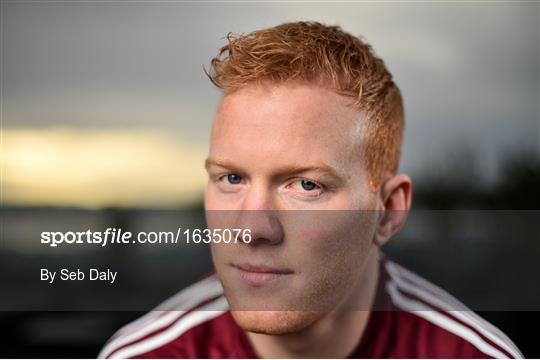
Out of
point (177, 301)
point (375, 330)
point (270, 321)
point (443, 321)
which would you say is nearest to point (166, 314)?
point (177, 301)

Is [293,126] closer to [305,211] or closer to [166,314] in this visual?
[305,211]

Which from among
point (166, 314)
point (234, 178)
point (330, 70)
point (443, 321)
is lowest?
point (443, 321)

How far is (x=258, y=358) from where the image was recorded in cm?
172

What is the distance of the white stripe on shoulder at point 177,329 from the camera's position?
1.71 metres

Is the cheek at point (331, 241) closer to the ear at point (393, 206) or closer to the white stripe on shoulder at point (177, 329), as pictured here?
the ear at point (393, 206)

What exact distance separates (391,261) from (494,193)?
0.96 ft

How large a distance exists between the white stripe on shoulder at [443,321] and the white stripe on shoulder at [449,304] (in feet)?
0.05

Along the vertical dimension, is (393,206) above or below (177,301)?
above

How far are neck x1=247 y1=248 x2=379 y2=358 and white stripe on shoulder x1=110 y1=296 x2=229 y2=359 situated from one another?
10 centimetres

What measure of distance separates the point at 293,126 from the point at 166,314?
580 mm

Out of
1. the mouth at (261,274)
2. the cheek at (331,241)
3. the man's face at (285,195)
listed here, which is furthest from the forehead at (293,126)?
the mouth at (261,274)

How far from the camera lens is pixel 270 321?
5.17 ft

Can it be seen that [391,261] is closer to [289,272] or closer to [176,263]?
[289,272]

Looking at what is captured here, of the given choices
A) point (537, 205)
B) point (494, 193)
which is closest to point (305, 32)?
point (494, 193)
